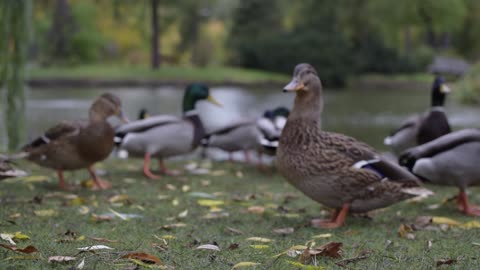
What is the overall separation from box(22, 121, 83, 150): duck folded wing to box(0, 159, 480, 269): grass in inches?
14.9

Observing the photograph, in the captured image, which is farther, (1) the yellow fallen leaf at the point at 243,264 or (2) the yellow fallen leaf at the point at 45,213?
(2) the yellow fallen leaf at the point at 45,213

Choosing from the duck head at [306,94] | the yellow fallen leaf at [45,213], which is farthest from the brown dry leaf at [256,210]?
the yellow fallen leaf at [45,213]

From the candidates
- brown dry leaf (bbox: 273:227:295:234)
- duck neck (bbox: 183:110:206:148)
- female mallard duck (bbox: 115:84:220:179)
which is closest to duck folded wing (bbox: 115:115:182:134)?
female mallard duck (bbox: 115:84:220:179)

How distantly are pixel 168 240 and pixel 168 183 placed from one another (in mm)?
2597

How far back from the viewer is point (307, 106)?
4.27 metres

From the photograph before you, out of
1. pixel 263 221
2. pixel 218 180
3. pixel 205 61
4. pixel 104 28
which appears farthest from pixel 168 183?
pixel 104 28

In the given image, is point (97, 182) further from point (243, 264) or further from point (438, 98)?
point (438, 98)

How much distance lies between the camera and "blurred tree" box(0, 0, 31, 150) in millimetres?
7031

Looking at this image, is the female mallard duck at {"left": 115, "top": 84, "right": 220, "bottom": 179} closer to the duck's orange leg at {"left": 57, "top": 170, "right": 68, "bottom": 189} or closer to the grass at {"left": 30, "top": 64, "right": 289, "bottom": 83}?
the duck's orange leg at {"left": 57, "top": 170, "right": 68, "bottom": 189}

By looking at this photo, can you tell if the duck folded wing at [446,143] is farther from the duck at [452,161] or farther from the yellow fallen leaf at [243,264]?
the yellow fallen leaf at [243,264]

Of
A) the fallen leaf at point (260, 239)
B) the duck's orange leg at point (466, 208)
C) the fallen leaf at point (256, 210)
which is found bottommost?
the fallen leaf at point (256, 210)

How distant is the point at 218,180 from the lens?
249 inches

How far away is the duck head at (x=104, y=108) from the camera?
18.0 feet

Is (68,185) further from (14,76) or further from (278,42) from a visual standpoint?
(278,42)
